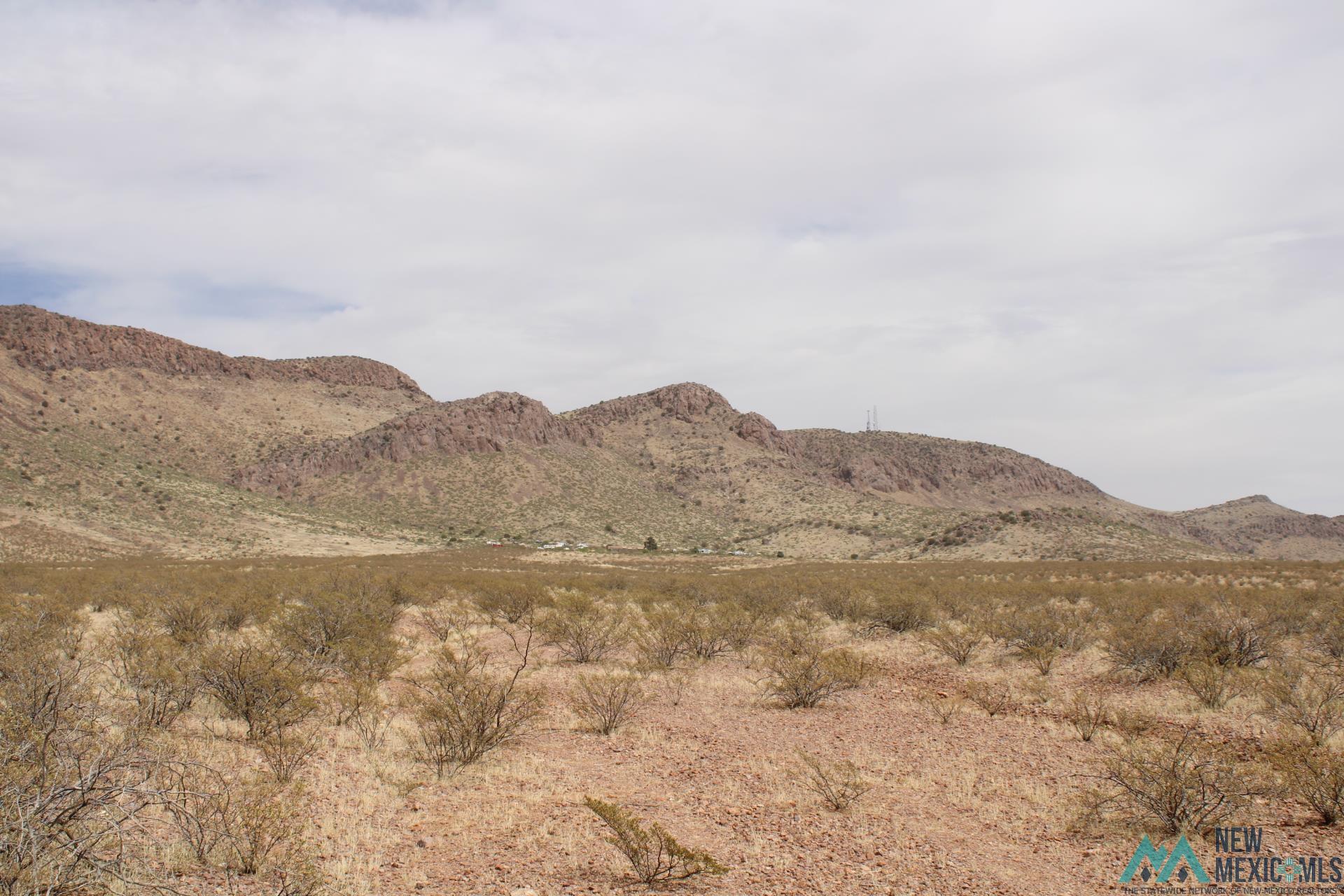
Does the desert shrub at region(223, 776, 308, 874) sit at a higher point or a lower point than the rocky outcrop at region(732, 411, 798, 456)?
lower

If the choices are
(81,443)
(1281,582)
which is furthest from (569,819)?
(81,443)

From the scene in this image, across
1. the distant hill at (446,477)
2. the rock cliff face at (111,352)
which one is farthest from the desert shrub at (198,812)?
the rock cliff face at (111,352)

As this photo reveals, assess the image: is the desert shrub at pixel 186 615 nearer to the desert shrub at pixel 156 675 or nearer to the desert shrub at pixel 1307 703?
the desert shrub at pixel 156 675

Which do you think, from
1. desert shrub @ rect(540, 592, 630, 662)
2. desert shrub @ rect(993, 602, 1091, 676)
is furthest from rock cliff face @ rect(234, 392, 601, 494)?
desert shrub @ rect(993, 602, 1091, 676)

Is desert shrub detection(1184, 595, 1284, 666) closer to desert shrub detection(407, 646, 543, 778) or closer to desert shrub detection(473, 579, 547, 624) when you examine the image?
desert shrub detection(407, 646, 543, 778)

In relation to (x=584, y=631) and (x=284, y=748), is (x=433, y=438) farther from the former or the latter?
(x=284, y=748)

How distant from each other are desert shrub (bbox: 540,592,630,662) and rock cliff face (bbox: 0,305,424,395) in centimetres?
9421

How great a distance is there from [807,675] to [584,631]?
252 inches

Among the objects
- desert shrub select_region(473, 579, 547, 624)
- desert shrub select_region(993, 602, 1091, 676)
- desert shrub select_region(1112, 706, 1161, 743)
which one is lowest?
desert shrub select_region(473, 579, 547, 624)

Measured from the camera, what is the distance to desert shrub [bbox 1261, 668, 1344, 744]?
930 cm

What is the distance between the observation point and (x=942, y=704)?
1167 cm

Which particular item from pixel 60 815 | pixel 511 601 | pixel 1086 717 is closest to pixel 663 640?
pixel 511 601

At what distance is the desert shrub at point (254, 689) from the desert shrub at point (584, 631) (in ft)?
22.1

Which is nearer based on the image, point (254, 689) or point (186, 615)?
point (254, 689)
